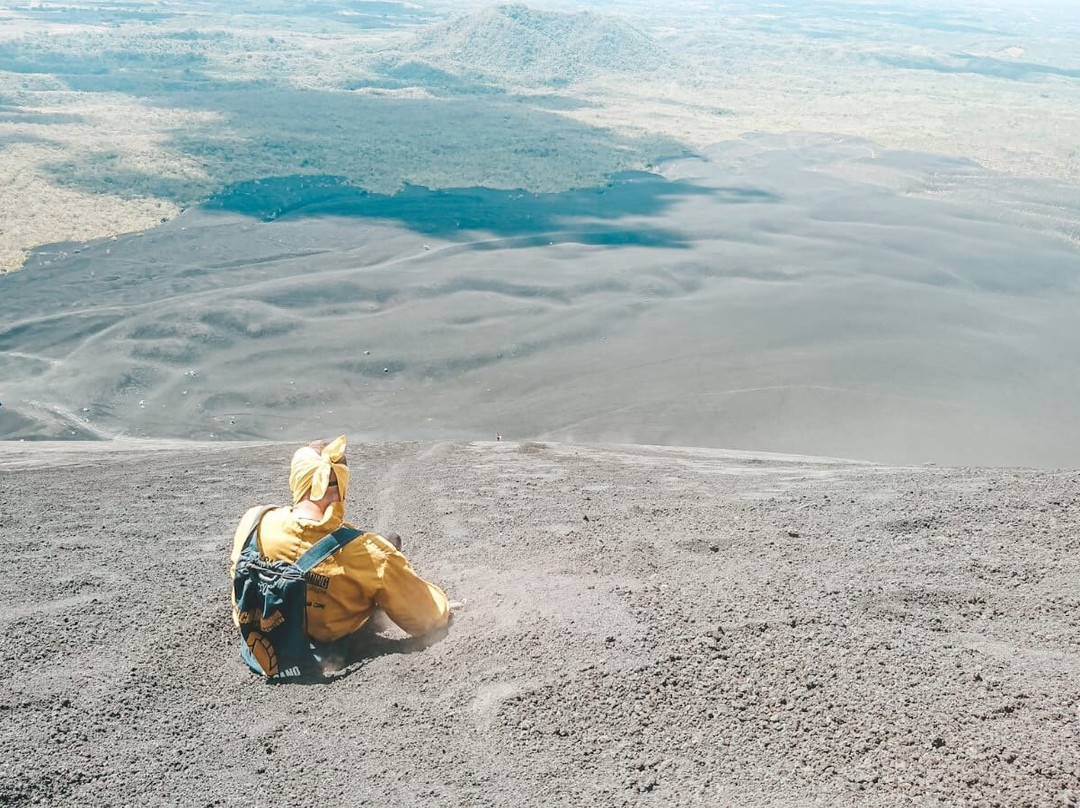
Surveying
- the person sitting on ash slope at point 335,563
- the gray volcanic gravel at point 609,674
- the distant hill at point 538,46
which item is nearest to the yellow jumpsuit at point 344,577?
the person sitting on ash slope at point 335,563

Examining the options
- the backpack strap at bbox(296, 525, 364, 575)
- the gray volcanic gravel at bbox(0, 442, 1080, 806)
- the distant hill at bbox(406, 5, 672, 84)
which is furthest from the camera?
the distant hill at bbox(406, 5, 672, 84)

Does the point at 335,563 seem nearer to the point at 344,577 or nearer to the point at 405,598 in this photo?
the point at 344,577

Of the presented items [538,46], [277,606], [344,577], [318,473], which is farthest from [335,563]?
[538,46]

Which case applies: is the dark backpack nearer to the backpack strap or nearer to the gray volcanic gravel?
the backpack strap

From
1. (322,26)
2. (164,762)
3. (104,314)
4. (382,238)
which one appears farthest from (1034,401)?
(322,26)

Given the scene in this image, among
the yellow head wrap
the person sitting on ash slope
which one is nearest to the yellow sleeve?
the person sitting on ash slope

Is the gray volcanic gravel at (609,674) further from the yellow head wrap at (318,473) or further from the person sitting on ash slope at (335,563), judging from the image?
the yellow head wrap at (318,473)
